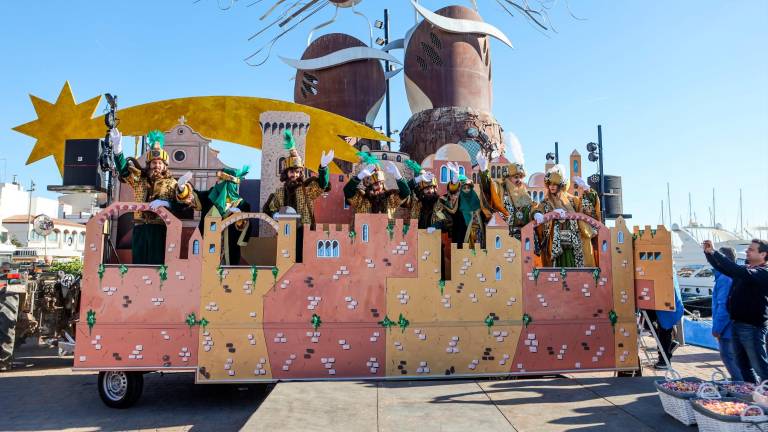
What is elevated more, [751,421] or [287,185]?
[287,185]

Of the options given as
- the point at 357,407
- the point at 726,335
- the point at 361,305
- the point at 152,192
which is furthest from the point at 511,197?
the point at 152,192

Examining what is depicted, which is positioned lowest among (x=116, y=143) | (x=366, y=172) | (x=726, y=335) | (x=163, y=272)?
(x=726, y=335)

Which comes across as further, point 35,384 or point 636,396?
point 35,384

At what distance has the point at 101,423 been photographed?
5613mm

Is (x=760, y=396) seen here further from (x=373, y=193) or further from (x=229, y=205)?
(x=229, y=205)

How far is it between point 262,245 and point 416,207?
95.5 inches

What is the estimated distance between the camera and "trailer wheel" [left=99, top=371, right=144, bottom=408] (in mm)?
6074

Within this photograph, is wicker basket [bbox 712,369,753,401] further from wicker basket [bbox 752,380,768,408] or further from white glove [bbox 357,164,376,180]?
white glove [bbox 357,164,376,180]

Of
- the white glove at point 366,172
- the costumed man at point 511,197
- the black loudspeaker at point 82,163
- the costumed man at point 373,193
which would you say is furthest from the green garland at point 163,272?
the costumed man at point 511,197

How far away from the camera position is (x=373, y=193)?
7242 mm

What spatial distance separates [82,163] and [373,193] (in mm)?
5123

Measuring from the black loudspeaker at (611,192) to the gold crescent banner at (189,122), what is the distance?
7091 millimetres

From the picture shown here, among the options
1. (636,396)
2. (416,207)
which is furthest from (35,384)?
(636,396)

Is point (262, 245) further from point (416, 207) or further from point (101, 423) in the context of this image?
point (101, 423)
